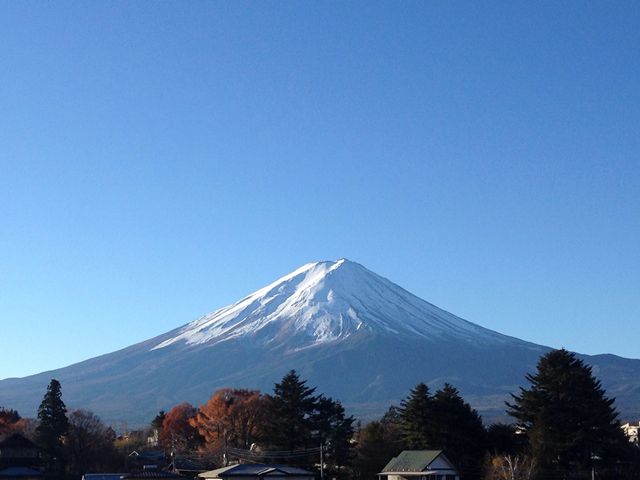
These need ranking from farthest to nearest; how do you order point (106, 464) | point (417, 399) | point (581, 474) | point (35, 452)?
point (106, 464)
point (35, 452)
point (417, 399)
point (581, 474)

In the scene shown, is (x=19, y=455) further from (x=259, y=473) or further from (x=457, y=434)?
(x=457, y=434)

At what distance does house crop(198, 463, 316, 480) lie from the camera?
2468 inches

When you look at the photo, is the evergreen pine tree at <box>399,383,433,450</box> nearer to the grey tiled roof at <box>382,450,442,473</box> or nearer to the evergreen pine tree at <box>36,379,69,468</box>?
the grey tiled roof at <box>382,450,442,473</box>

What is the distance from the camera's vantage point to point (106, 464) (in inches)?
3297

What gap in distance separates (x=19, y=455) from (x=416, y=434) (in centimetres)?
2819

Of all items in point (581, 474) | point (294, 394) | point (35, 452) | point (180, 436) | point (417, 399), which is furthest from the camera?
point (180, 436)

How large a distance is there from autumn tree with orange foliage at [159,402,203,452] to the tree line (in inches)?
86.6

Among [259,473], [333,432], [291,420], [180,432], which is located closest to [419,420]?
[333,432]

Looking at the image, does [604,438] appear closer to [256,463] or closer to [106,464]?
[256,463]

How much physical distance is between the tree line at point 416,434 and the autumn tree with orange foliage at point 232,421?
0.09 meters

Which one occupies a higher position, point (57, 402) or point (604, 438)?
point (57, 402)

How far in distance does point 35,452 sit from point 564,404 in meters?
36.7

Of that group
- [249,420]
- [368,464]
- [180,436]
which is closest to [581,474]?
[368,464]

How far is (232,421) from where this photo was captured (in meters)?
85.9
